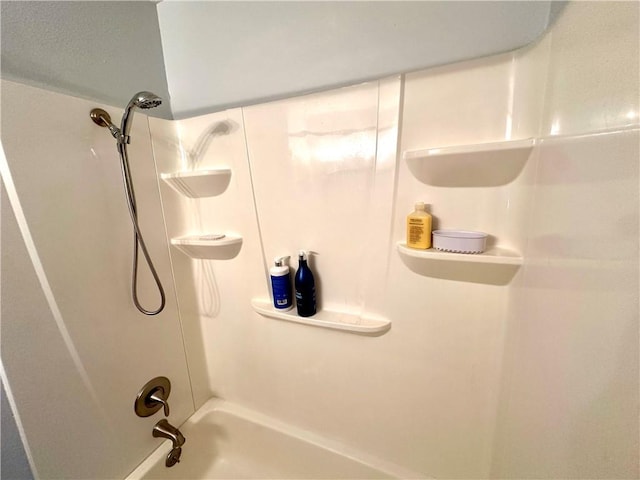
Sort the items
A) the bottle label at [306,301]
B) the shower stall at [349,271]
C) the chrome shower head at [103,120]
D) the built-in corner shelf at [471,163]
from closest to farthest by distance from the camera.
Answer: the shower stall at [349,271] → the built-in corner shelf at [471,163] → the chrome shower head at [103,120] → the bottle label at [306,301]

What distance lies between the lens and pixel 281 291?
1.01m

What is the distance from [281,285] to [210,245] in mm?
353

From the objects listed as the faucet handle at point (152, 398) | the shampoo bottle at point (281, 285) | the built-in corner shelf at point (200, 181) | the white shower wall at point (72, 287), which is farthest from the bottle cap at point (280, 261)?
the faucet handle at point (152, 398)

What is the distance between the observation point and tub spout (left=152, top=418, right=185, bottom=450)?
3.51 feet

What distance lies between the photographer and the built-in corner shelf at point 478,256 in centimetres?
68

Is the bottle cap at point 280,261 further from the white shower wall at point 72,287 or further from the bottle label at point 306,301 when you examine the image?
the white shower wall at point 72,287

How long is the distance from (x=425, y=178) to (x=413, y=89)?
0.87ft

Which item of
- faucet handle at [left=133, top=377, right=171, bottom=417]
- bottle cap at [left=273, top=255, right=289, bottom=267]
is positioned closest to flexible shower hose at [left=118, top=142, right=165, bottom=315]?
faucet handle at [left=133, top=377, right=171, bottom=417]

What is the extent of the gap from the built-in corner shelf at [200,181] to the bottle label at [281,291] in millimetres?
456

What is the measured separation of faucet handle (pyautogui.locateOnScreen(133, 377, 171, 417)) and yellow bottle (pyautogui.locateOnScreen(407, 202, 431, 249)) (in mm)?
1203

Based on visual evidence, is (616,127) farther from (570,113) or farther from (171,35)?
(171,35)

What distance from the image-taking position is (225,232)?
44.9 inches

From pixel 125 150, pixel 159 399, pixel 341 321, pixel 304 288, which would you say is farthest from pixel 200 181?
Result: pixel 159 399

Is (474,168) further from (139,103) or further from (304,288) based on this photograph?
(139,103)
